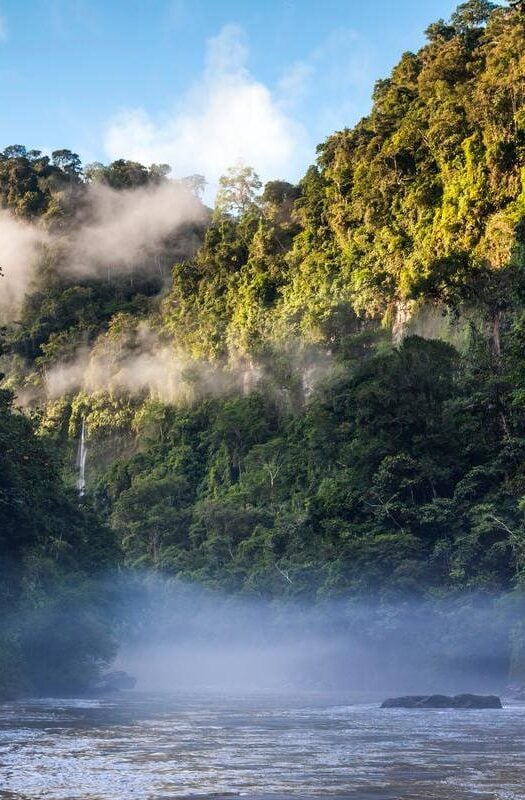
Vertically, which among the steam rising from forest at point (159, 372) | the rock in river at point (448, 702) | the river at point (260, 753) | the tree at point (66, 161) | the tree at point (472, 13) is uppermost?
the tree at point (66, 161)

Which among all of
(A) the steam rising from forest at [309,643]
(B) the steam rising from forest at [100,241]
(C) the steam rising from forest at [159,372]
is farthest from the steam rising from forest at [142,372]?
(A) the steam rising from forest at [309,643]

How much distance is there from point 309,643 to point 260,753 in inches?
1216

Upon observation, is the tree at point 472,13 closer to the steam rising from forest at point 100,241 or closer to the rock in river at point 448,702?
the steam rising from forest at point 100,241

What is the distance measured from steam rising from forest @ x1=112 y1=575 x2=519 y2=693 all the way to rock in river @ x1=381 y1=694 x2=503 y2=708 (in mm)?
7158

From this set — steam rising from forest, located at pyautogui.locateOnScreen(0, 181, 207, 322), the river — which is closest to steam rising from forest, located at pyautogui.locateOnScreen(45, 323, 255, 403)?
steam rising from forest, located at pyautogui.locateOnScreen(0, 181, 207, 322)

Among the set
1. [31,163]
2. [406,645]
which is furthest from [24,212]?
[406,645]

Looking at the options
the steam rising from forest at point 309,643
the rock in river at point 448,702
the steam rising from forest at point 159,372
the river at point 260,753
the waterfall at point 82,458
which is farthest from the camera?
the waterfall at point 82,458

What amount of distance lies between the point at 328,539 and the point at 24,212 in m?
92.1

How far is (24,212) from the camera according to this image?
127 metres

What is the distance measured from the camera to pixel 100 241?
121 meters

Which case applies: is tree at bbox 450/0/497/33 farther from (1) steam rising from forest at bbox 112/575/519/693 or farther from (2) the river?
(2) the river

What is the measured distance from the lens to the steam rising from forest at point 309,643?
3866 cm

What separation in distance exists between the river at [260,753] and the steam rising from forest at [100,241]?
93.5m

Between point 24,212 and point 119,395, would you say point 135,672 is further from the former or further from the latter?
point 24,212
